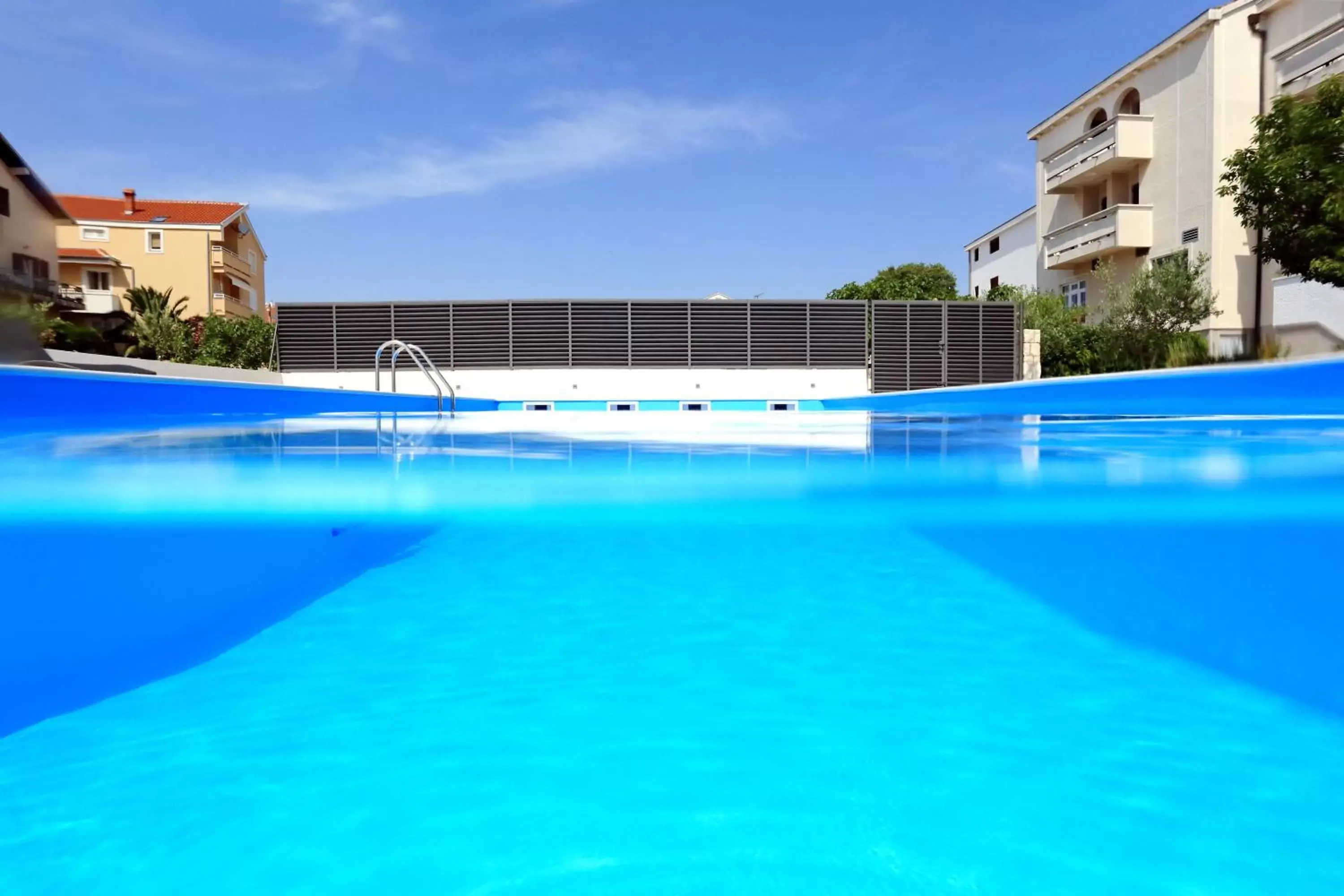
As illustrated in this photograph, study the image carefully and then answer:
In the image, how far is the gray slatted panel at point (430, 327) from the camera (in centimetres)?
2155

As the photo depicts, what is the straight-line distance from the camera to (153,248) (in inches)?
1293

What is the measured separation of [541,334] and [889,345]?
29.7ft

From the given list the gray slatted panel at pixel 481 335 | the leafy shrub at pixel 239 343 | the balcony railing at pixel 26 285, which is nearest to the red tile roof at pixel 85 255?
the leafy shrub at pixel 239 343

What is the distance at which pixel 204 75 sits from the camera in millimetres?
15859

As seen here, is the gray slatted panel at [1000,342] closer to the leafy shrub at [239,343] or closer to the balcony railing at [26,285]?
the leafy shrub at [239,343]

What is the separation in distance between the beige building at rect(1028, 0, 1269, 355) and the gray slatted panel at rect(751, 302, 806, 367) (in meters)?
7.76

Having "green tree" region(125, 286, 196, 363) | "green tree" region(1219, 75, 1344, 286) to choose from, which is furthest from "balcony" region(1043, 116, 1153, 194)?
"green tree" region(125, 286, 196, 363)

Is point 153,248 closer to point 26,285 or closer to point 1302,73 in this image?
point 26,285

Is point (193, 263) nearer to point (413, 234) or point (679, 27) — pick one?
point (413, 234)

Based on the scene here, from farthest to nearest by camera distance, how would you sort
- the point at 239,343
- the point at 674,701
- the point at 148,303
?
the point at 148,303, the point at 239,343, the point at 674,701

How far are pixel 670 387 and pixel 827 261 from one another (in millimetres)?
11616

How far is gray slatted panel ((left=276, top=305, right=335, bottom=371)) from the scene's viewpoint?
2156 cm

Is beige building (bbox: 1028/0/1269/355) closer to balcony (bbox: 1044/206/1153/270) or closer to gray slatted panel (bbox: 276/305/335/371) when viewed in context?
balcony (bbox: 1044/206/1153/270)

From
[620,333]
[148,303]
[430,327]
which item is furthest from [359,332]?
[148,303]
